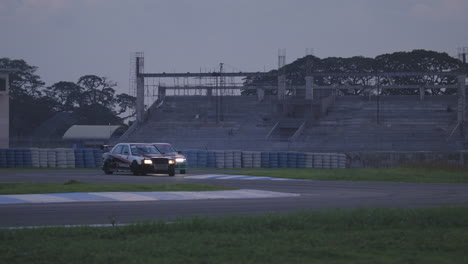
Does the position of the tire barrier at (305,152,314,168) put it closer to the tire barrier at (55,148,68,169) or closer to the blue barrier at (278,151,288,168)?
the blue barrier at (278,151,288,168)

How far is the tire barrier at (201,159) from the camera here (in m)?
38.4

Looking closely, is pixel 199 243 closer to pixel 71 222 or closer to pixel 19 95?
pixel 71 222

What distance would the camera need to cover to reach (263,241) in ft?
32.4

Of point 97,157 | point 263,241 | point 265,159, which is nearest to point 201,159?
point 265,159

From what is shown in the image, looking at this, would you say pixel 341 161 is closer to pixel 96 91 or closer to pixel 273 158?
pixel 273 158

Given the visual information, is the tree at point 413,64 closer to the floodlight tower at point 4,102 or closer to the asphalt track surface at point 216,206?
the floodlight tower at point 4,102

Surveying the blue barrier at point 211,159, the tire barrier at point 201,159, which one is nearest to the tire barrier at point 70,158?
the tire barrier at point 201,159

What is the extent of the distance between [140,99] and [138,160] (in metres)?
36.5

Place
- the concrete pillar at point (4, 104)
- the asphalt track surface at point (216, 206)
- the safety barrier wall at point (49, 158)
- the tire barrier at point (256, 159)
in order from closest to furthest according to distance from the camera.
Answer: the asphalt track surface at point (216, 206), the safety barrier wall at point (49, 158), the tire barrier at point (256, 159), the concrete pillar at point (4, 104)

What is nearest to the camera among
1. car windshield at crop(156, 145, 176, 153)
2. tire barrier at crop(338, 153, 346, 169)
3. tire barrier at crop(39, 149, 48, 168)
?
car windshield at crop(156, 145, 176, 153)

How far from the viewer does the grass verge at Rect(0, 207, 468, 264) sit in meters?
8.58

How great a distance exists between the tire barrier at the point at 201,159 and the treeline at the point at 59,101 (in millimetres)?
55966

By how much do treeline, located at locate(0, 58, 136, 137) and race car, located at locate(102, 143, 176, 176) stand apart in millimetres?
64434

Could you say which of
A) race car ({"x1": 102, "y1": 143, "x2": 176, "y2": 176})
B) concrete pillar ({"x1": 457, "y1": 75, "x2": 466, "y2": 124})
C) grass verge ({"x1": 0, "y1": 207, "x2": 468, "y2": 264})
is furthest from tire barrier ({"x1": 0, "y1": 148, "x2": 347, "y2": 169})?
grass verge ({"x1": 0, "y1": 207, "x2": 468, "y2": 264})
